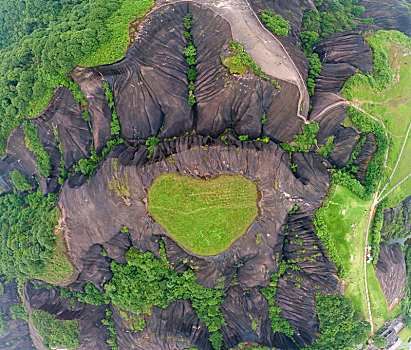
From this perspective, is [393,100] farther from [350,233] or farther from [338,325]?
[338,325]

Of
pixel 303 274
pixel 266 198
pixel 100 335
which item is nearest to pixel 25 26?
pixel 266 198

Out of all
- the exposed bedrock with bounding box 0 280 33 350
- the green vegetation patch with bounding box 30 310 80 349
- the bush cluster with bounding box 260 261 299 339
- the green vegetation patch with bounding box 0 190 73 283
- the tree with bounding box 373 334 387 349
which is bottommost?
the exposed bedrock with bounding box 0 280 33 350

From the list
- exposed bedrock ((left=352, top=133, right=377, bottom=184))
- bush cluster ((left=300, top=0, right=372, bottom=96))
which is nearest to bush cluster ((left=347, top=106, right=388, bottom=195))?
exposed bedrock ((left=352, top=133, right=377, bottom=184))

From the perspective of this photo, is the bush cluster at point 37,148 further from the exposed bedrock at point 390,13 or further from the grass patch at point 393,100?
the exposed bedrock at point 390,13

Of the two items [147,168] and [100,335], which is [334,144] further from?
[100,335]

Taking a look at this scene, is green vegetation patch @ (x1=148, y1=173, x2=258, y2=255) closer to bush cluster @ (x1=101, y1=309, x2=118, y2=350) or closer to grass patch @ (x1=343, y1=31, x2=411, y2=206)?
bush cluster @ (x1=101, y1=309, x2=118, y2=350)

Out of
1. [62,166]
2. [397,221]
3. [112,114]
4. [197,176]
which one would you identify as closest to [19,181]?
[62,166]

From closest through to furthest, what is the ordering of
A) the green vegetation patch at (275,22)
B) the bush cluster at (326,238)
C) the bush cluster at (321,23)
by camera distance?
the bush cluster at (326,238) < the green vegetation patch at (275,22) < the bush cluster at (321,23)

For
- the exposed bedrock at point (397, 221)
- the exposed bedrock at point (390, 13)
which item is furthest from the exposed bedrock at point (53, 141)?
the exposed bedrock at point (390, 13)
